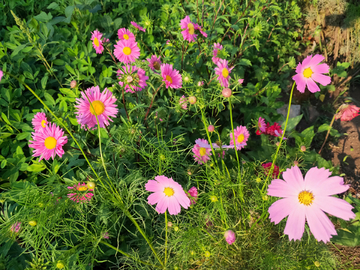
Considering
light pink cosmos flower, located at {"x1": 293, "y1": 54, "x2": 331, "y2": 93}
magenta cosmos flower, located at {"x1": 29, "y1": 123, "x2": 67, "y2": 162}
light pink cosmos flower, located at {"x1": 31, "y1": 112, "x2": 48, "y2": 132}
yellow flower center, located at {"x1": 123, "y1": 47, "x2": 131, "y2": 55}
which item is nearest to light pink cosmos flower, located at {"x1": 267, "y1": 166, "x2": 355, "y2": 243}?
light pink cosmos flower, located at {"x1": 293, "y1": 54, "x2": 331, "y2": 93}

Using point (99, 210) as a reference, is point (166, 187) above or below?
above

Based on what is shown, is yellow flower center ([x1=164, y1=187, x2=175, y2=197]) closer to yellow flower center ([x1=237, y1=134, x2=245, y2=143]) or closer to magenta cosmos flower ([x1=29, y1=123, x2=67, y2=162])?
magenta cosmos flower ([x1=29, y1=123, x2=67, y2=162])

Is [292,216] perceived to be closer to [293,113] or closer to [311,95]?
[293,113]

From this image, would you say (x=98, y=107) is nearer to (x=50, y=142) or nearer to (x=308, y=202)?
(x=50, y=142)

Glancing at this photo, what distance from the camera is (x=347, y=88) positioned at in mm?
2445

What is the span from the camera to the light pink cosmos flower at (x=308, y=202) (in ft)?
2.15

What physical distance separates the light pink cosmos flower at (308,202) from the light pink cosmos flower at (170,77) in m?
0.59

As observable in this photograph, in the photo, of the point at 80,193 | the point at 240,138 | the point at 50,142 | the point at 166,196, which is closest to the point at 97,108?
the point at 50,142

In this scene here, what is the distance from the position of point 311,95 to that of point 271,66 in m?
0.49

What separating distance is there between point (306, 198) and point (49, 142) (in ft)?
2.87

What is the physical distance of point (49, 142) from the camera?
938 mm

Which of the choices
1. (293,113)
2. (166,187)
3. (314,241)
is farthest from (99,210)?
(293,113)

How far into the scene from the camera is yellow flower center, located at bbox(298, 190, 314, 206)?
698 mm

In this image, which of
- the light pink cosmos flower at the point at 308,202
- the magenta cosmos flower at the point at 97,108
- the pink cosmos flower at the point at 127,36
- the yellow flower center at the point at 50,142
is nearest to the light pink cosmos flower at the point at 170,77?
the magenta cosmos flower at the point at 97,108
